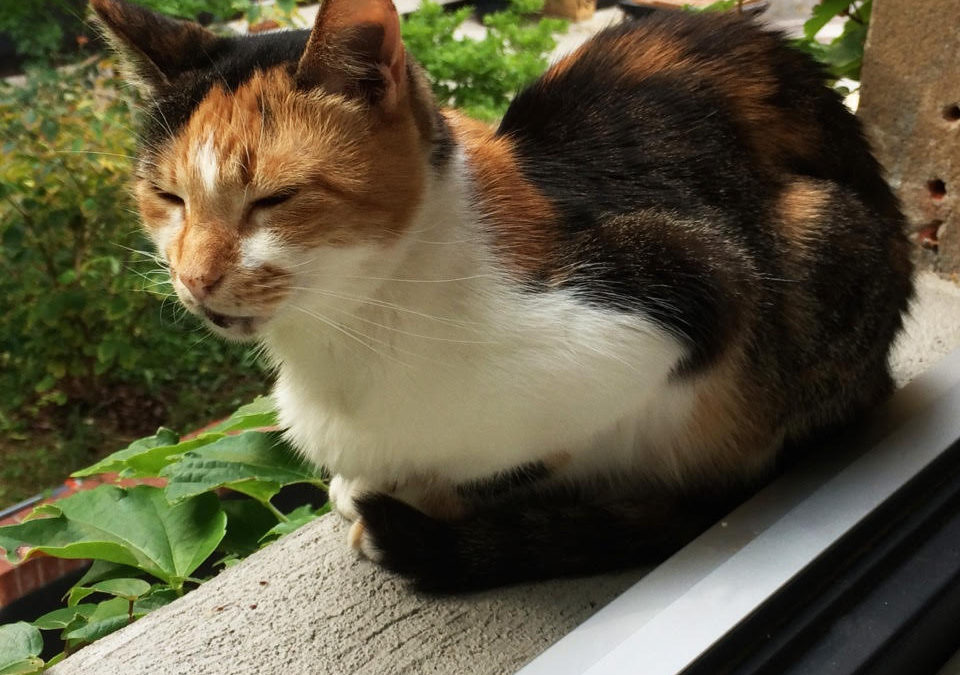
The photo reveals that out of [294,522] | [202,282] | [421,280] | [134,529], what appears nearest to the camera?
[202,282]

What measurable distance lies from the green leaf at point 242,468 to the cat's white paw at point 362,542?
0.14 metres

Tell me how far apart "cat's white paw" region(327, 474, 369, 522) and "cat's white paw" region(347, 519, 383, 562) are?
2 centimetres

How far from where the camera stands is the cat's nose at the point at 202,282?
2.44 feet

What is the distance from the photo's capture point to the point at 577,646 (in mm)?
821

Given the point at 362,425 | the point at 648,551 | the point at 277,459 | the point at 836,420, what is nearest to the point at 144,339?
the point at 277,459

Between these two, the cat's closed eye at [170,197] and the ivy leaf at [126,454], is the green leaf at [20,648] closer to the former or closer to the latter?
the ivy leaf at [126,454]

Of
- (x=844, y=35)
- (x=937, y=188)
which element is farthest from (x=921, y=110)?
(x=844, y=35)

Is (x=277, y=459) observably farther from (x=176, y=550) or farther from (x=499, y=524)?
(x=499, y=524)

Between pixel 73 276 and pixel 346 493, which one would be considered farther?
pixel 73 276

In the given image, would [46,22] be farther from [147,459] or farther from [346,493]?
[346,493]

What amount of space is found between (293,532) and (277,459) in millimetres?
113

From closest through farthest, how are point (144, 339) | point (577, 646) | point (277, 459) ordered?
1. point (577, 646)
2. point (277, 459)
3. point (144, 339)

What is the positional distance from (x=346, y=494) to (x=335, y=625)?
0.61 ft

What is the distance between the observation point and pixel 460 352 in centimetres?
87
